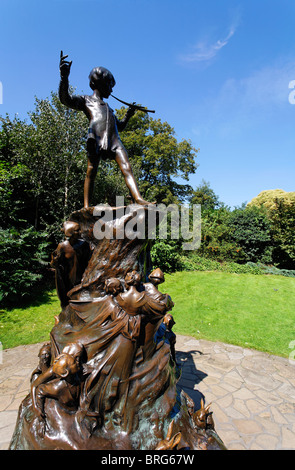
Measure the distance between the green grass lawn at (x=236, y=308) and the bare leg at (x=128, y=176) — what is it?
4.97m

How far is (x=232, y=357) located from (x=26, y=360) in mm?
4292

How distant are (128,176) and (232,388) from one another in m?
3.92

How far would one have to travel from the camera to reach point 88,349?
253 cm

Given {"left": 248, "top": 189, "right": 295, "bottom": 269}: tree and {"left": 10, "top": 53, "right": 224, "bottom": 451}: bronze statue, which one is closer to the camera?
{"left": 10, "top": 53, "right": 224, "bottom": 451}: bronze statue

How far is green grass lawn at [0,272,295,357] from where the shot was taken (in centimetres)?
650

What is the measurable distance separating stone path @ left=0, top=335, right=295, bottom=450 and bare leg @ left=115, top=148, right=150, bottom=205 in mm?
3098

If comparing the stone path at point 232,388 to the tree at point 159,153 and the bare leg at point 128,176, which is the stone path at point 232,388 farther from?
the tree at point 159,153

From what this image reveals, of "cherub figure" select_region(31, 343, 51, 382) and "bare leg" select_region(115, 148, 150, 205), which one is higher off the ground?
"bare leg" select_region(115, 148, 150, 205)

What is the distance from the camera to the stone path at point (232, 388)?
3.26 metres

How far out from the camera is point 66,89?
3.06m

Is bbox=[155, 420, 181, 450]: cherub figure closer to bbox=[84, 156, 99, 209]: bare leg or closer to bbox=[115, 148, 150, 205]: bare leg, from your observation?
bbox=[115, 148, 150, 205]: bare leg

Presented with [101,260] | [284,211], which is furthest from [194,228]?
[101,260]

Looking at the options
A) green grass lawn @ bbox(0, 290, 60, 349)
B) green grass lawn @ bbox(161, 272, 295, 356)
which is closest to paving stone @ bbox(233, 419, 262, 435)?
green grass lawn @ bbox(161, 272, 295, 356)
